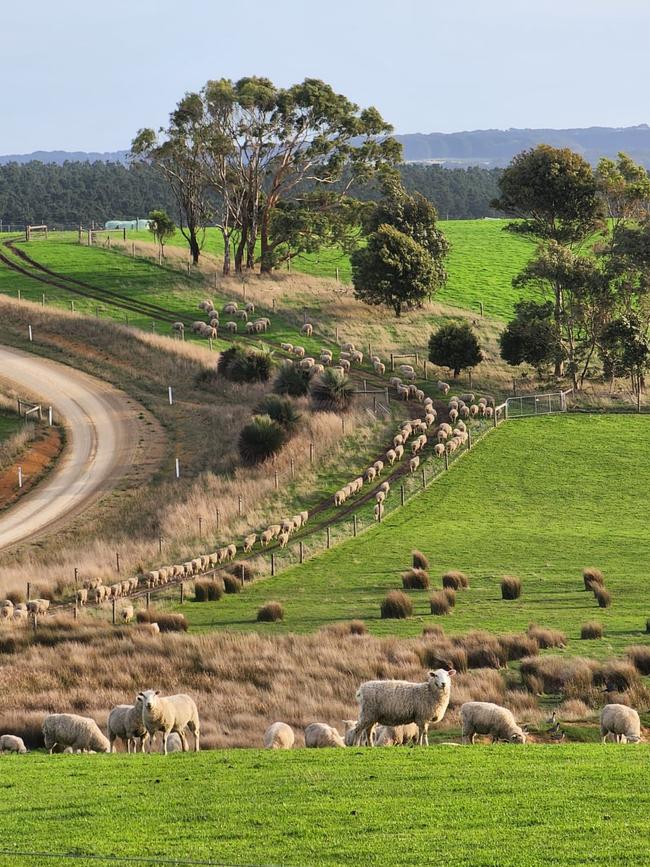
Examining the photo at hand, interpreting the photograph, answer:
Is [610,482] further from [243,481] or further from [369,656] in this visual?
[369,656]

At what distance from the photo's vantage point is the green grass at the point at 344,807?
15.3m

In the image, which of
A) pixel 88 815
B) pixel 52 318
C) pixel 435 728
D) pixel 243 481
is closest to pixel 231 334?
pixel 52 318

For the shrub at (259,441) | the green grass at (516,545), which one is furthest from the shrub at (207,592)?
the shrub at (259,441)

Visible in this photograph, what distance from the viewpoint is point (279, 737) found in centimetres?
2341

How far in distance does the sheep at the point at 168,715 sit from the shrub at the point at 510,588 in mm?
15665

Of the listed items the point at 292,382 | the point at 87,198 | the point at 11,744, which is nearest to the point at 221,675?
the point at 11,744

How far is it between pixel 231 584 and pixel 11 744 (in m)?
17.4

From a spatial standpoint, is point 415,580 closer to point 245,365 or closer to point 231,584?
point 231,584

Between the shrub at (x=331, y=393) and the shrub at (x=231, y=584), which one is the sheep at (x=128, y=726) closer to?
the shrub at (x=231, y=584)

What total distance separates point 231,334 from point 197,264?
20.6m

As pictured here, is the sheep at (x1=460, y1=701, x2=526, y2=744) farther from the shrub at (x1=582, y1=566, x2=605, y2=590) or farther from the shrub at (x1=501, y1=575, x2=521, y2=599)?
the shrub at (x1=582, y1=566, x2=605, y2=590)

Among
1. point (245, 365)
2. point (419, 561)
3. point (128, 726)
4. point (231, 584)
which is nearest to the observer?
point (128, 726)

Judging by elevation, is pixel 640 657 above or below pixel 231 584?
above

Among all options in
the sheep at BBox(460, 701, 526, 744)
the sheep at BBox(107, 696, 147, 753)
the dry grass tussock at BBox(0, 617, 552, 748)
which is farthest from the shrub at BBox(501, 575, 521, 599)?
the sheep at BBox(107, 696, 147, 753)
